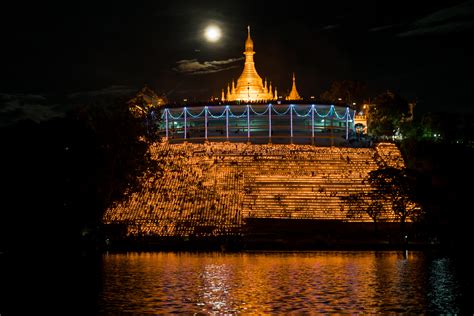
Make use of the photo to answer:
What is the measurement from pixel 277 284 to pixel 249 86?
2324 inches

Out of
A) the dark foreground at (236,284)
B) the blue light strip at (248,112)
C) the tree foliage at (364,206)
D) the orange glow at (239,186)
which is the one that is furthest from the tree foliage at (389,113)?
the dark foreground at (236,284)

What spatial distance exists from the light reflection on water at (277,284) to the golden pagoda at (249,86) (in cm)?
4625

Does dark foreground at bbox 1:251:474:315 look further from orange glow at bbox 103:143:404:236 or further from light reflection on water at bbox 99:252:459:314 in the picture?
orange glow at bbox 103:143:404:236

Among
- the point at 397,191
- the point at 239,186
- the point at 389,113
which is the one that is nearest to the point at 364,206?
the point at 397,191

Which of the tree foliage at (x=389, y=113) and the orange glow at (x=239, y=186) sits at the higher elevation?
the tree foliage at (x=389, y=113)

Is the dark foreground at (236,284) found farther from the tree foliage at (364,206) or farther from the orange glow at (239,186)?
the orange glow at (239,186)

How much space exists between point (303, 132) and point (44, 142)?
33521mm

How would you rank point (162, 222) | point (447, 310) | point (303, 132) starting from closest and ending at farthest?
point (447, 310), point (162, 222), point (303, 132)

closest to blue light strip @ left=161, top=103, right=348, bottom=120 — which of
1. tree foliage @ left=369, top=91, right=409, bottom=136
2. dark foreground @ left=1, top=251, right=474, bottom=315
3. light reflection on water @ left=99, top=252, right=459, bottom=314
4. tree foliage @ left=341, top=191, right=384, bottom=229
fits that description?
tree foliage @ left=369, top=91, right=409, bottom=136

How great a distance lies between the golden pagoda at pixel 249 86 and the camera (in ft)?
281

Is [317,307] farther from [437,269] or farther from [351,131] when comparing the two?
[351,131]

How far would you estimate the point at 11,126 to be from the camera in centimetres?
5375

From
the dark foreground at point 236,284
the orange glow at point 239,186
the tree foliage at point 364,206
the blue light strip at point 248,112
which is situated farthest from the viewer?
the blue light strip at point 248,112

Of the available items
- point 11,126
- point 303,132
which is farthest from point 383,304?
point 303,132
